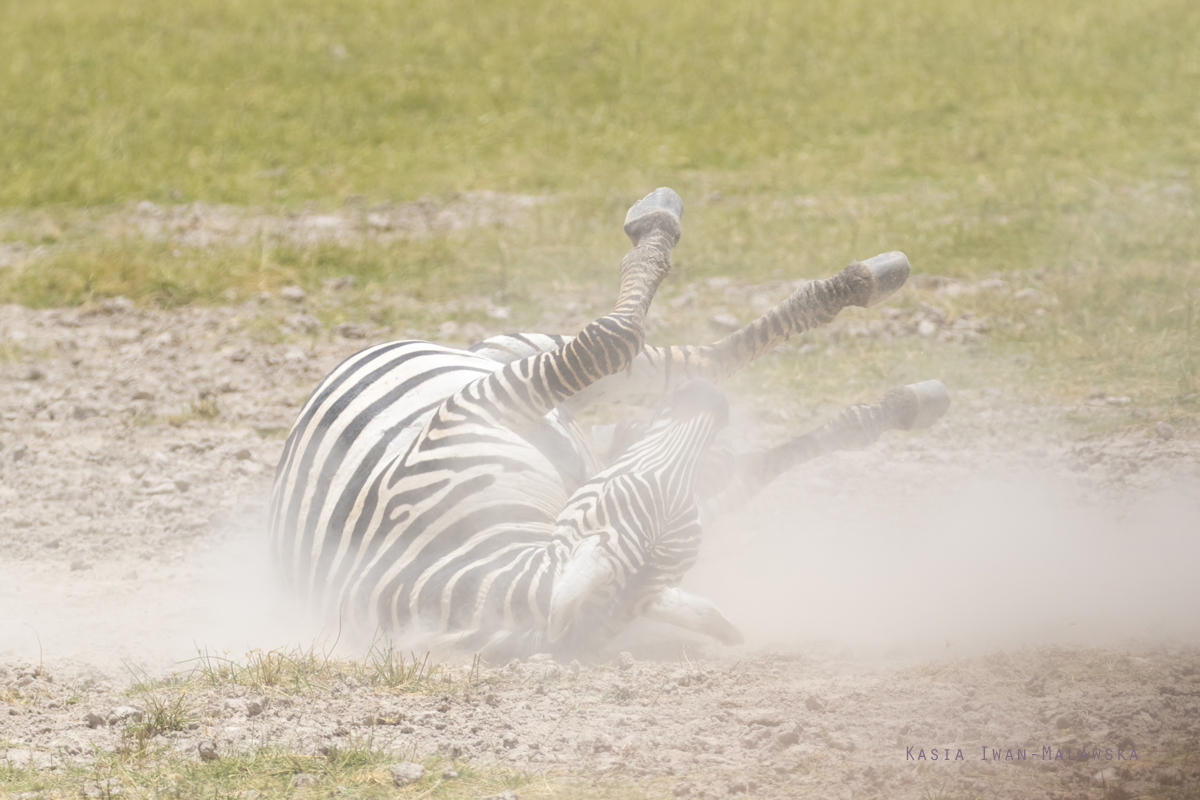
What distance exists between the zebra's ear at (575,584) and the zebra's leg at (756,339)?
115 centimetres

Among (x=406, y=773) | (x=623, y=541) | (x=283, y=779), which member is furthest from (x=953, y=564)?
(x=283, y=779)

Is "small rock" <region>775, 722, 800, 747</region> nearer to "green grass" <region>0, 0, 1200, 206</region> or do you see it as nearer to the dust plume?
the dust plume

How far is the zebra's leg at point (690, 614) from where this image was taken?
13.1ft

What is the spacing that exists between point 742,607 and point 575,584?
1.28 metres

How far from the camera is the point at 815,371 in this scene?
7.26 meters

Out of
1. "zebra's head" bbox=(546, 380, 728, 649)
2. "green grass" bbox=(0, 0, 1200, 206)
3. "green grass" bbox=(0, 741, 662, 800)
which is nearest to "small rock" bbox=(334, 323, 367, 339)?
"green grass" bbox=(0, 0, 1200, 206)

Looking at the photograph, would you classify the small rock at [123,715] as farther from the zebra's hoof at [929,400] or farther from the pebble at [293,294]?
the pebble at [293,294]

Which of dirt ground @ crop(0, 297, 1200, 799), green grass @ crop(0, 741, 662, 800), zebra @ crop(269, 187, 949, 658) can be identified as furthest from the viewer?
zebra @ crop(269, 187, 949, 658)

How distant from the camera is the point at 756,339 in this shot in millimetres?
5082

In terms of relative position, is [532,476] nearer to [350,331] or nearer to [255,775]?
[255,775]

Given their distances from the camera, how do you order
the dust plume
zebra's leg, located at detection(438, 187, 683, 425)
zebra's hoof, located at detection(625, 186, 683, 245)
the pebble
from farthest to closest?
the pebble → zebra's hoof, located at detection(625, 186, 683, 245) → zebra's leg, located at detection(438, 187, 683, 425) → the dust plume

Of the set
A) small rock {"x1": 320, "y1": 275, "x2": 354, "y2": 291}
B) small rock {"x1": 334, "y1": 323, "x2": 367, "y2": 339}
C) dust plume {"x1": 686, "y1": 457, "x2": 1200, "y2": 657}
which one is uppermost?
small rock {"x1": 320, "y1": 275, "x2": 354, "y2": 291}

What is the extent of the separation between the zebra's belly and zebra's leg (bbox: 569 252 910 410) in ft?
1.51

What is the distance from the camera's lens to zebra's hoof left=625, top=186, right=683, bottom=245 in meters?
5.30
